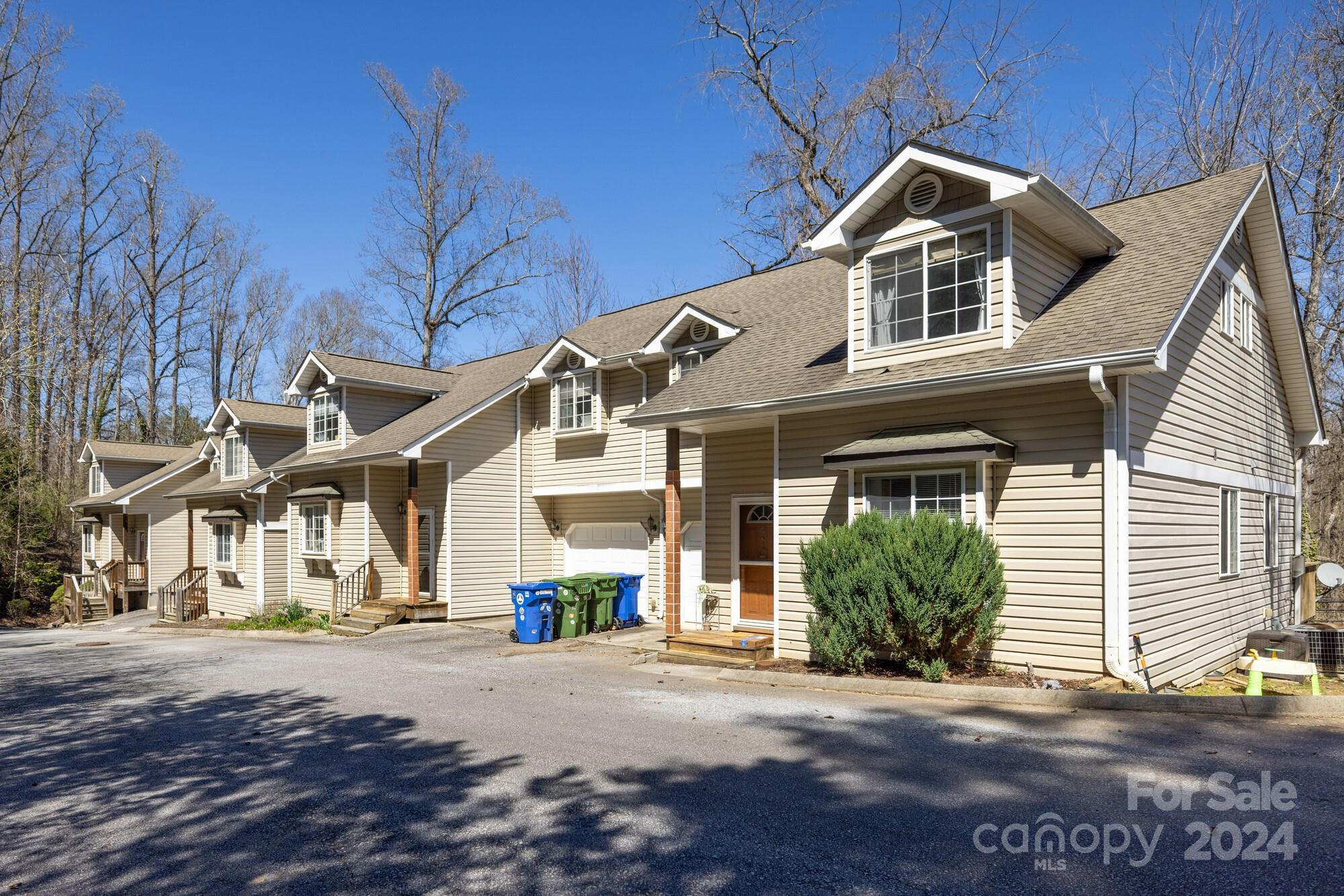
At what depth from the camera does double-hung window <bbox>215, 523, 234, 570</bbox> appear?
82.4 ft

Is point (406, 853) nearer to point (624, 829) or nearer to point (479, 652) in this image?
point (624, 829)

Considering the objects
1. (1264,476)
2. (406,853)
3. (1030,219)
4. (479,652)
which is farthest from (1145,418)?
(479,652)

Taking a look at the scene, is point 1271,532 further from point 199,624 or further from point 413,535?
point 199,624

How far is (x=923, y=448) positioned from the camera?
995 cm

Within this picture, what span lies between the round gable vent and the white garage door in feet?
28.4

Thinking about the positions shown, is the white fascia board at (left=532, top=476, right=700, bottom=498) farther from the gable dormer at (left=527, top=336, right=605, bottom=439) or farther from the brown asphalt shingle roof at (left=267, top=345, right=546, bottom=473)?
the brown asphalt shingle roof at (left=267, top=345, right=546, bottom=473)

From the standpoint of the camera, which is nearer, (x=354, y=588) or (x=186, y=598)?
(x=354, y=588)

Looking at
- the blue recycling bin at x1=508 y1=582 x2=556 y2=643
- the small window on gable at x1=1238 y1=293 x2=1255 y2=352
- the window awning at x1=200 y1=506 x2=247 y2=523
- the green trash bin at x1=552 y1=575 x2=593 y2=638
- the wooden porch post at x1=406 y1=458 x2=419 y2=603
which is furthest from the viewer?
Result: the window awning at x1=200 y1=506 x2=247 y2=523

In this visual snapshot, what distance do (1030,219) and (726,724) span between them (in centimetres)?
718

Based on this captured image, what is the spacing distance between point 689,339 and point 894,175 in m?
6.05

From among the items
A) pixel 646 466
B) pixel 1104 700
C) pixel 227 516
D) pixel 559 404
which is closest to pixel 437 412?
pixel 559 404

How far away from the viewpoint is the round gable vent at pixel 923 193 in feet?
35.2

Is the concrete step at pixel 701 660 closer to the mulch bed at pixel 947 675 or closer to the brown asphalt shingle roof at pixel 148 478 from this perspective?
the mulch bed at pixel 947 675

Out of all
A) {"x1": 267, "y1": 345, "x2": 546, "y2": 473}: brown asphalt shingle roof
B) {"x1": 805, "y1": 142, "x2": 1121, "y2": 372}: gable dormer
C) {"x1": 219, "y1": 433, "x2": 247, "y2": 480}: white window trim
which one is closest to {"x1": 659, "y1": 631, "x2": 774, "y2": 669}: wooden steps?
{"x1": 805, "y1": 142, "x2": 1121, "y2": 372}: gable dormer
